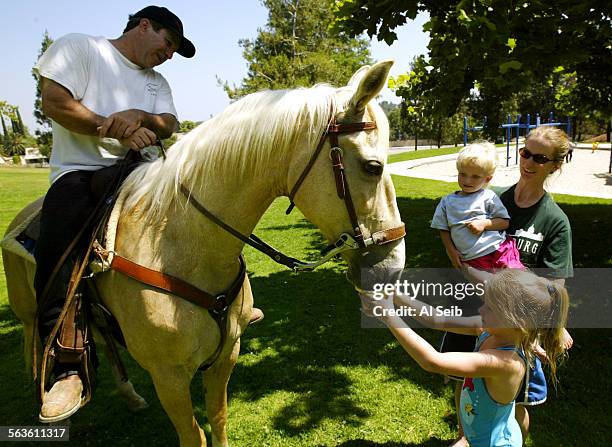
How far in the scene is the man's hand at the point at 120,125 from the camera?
2186mm

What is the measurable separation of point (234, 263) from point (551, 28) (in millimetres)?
4974

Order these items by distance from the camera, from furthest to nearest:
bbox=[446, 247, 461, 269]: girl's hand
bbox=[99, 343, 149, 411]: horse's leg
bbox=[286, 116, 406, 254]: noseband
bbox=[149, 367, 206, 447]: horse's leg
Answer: bbox=[99, 343, 149, 411]: horse's leg → bbox=[446, 247, 461, 269]: girl's hand → bbox=[149, 367, 206, 447]: horse's leg → bbox=[286, 116, 406, 254]: noseband

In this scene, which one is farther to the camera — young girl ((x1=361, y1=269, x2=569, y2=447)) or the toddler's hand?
the toddler's hand

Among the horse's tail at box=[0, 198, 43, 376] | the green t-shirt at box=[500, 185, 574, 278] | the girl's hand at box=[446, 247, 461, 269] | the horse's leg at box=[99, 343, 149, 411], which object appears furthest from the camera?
the horse's leg at box=[99, 343, 149, 411]

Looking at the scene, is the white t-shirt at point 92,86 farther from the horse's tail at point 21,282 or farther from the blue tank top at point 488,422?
the blue tank top at point 488,422

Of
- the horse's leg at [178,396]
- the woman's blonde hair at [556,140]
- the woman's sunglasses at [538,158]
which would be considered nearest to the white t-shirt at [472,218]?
the woman's sunglasses at [538,158]

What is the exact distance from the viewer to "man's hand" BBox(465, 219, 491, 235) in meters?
2.79

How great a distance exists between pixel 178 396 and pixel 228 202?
122 cm

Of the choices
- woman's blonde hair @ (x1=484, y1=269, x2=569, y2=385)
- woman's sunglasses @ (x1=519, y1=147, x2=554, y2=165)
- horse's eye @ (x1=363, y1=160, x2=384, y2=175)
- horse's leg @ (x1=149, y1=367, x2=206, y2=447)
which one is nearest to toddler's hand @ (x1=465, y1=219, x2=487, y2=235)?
woman's sunglasses @ (x1=519, y1=147, x2=554, y2=165)

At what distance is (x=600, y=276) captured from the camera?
6164 mm

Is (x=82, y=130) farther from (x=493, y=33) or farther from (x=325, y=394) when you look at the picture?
(x=493, y=33)

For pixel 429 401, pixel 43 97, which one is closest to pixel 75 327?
pixel 43 97

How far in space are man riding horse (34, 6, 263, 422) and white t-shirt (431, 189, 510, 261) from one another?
2.15 metres

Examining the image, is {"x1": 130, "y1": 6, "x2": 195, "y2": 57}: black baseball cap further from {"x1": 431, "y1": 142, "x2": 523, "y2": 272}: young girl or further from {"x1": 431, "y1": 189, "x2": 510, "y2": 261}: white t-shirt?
{"x1": 431, "y1": 189, "x2": 510, "y2": 261}: white t-shirt
